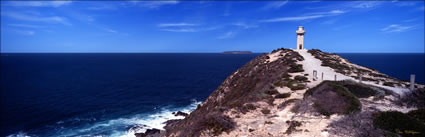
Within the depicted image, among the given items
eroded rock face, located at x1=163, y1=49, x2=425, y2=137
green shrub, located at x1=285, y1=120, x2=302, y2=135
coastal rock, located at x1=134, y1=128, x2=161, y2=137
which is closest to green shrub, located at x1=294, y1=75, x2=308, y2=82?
eroded rock face, located at x1=163, y1=49, x2=425, y2=137

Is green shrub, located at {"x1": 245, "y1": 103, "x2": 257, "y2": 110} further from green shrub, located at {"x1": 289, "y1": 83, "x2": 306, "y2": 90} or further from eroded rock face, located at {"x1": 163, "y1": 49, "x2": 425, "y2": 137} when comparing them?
green shrub, located at {"x1": 289, "y1": 83, "x2": 306, "y2": 90}

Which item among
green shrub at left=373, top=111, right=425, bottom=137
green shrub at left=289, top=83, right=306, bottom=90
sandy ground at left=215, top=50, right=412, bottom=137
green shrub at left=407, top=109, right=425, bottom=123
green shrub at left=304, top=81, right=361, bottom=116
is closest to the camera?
green shrub at left=373, top=111, right=425, bottom=137

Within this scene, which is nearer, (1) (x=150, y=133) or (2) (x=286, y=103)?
(2) (x=286, y=103)

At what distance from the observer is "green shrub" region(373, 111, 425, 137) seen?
12656 millimetres

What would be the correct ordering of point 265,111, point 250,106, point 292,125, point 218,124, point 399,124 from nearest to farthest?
point 399,124 < point 292,125 < point 218,124 < point 265,111 < point 250,106

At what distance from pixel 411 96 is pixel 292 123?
1409cm

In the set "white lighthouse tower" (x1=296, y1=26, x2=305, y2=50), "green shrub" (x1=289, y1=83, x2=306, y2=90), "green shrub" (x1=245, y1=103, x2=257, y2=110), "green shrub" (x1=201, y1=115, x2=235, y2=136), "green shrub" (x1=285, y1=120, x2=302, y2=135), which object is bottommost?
"green shrub" (x1=201, y1=115, x2=235, y2=136)

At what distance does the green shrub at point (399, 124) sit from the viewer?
498 inches

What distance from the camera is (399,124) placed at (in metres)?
13.6

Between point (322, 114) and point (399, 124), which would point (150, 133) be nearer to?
point (322, 114)

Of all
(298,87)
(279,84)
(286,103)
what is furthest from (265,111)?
(279,84)

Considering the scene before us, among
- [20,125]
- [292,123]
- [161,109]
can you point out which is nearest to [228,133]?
[292,123]

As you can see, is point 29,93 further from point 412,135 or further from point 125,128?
point 412,135

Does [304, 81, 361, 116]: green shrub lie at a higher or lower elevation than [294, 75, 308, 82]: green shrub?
lower
